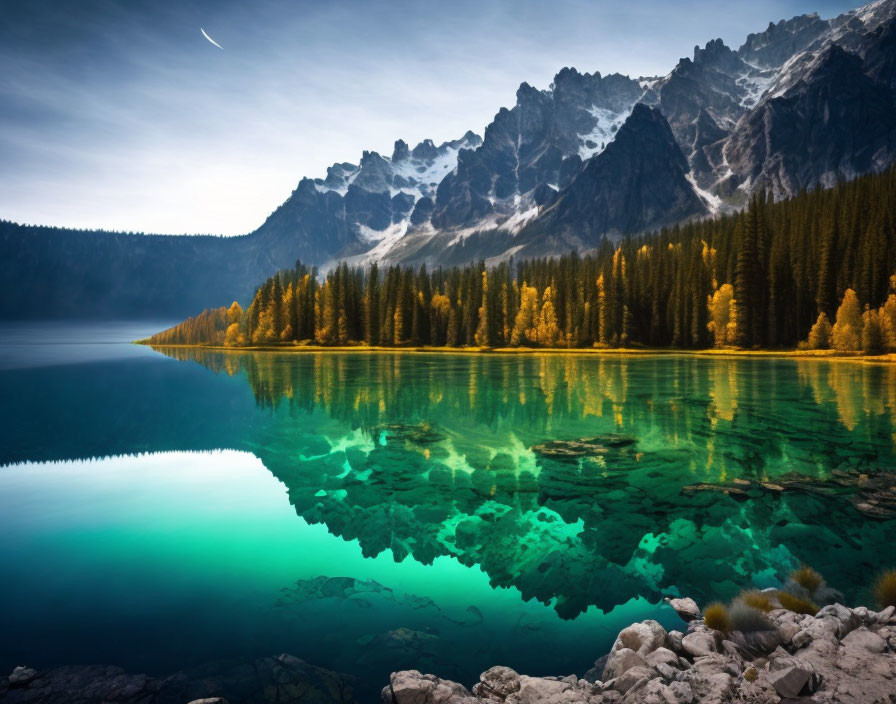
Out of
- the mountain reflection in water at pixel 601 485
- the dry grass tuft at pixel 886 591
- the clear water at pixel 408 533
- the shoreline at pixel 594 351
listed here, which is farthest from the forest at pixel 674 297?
the dry grass tuft at pixel 886 591

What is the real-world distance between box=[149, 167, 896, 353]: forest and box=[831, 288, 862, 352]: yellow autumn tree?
20cm

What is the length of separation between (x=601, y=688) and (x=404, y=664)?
11.6ft

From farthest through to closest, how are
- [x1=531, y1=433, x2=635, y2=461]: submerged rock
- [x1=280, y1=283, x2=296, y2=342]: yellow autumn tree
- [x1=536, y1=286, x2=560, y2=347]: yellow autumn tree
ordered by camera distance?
[x1=280, y1=283, x2=296, y2=342]: yellow autumn tree < [x1=536, y1=286, x2=560, y2=347]: yellow autumn tree < [x1=531, y1=433, x2=635, y2=461]: submerged rock

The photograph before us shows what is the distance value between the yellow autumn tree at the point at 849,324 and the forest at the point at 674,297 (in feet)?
0.64

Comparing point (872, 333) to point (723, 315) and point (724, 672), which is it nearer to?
point (723, 315)

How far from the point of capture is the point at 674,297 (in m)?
123

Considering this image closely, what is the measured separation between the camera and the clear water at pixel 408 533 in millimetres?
10727

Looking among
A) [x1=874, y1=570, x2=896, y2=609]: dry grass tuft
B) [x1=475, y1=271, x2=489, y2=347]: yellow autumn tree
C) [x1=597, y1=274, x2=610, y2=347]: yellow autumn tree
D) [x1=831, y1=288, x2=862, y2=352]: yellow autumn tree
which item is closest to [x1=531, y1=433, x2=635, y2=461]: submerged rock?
[x1=874, y1=570, x2=896, y2=609]: dry grass tuft

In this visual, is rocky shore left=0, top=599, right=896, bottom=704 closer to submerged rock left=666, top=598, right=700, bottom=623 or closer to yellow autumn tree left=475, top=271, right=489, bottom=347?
submerged rock left=666, top=598, right=700, bottom=623

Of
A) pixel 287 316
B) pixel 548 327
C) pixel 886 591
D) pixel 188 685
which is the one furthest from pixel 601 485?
pixel 287 316

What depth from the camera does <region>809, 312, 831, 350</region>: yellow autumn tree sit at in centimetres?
9800

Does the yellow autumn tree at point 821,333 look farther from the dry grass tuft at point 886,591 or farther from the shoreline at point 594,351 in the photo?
the dry grass tuft at point 886,591

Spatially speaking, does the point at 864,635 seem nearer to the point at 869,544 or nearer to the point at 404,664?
the point at 869,544

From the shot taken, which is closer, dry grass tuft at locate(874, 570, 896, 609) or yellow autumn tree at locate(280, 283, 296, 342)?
dry grass tuft at locate(874, 570, 896, 609)
